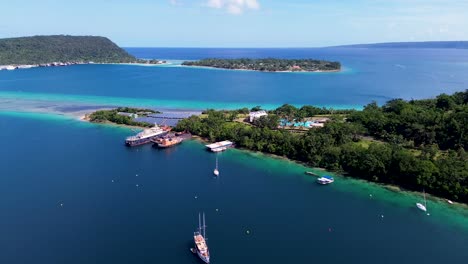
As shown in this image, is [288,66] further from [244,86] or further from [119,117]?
[119,117]

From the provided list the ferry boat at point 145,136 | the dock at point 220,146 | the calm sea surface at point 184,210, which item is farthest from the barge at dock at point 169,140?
the dock at point 220,146

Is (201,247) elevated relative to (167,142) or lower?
lower

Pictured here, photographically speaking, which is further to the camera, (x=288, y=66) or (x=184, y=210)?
(x=288, y=66)

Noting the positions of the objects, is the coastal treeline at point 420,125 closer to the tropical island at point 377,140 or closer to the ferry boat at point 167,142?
the tropical island at point 377,140

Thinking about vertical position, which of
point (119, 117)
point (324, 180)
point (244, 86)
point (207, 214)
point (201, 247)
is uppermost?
point (244, 86)

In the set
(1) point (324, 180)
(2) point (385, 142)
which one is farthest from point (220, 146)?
(2) point (385, 142)

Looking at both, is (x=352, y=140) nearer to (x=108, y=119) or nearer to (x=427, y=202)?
(x=427, y=202)

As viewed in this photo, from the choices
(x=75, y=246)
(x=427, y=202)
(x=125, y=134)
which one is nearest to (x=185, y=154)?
(x=125, y=134)
